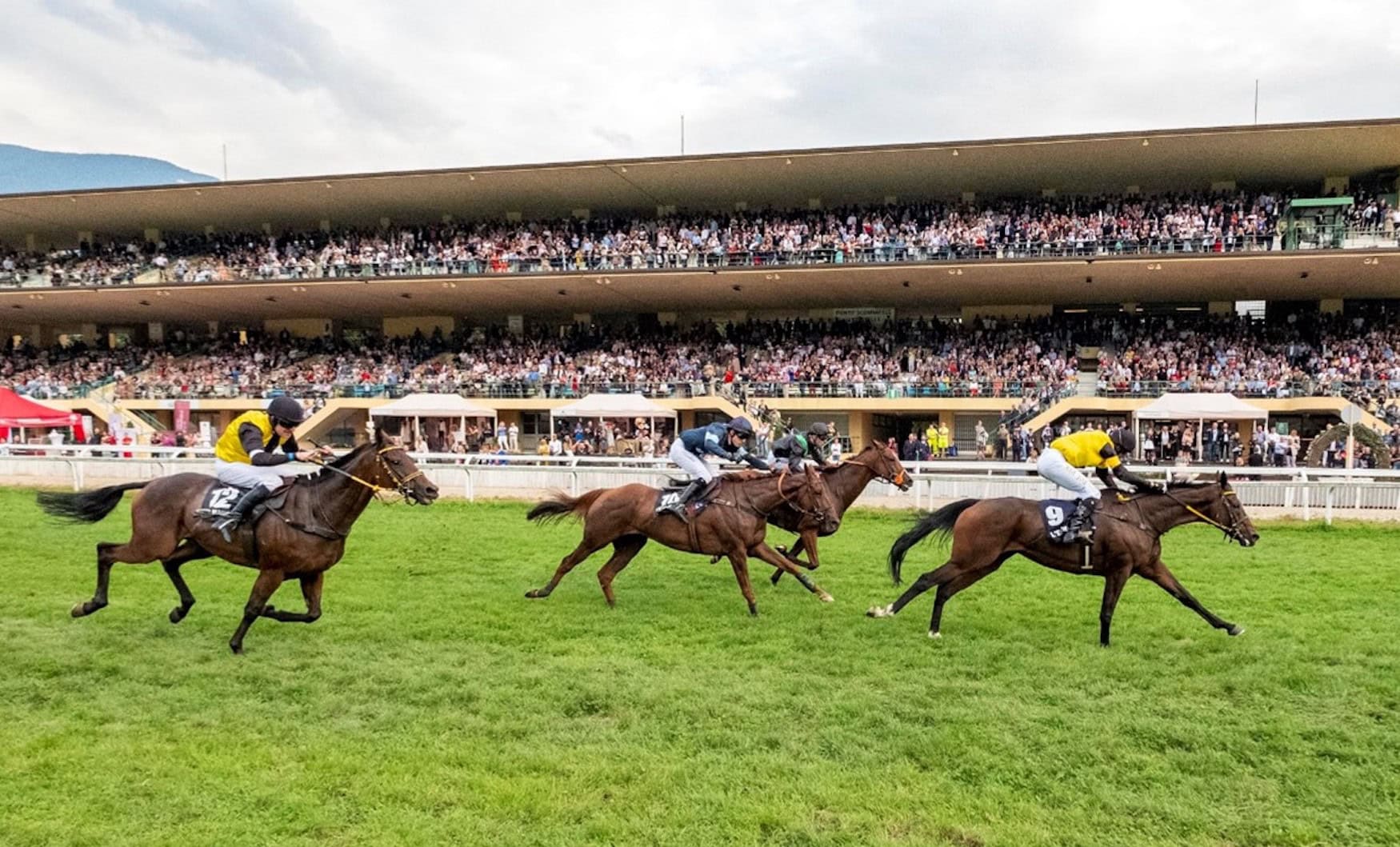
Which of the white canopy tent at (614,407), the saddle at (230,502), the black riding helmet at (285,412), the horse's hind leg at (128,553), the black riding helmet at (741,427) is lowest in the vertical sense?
the horse's hind leg at (128,553)

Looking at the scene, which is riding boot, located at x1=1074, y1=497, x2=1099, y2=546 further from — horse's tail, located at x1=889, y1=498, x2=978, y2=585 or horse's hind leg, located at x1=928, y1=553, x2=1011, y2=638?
horse's tail, located at x1=889, y1=498, x2=978, y2=585

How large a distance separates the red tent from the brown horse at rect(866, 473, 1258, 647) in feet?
61.9

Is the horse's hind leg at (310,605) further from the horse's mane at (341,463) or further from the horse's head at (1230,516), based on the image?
the horse's head at (1230,516)

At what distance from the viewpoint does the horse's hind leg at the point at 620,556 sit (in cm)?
747

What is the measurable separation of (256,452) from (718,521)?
3.46m

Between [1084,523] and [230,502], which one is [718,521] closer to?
[1084,523]

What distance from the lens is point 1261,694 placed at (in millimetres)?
5137

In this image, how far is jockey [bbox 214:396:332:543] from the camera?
5895mm

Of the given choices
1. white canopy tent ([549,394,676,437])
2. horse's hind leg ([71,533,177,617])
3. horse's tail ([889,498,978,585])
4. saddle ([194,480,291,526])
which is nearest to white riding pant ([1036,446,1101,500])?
horse's tail ([889,498,978,585])

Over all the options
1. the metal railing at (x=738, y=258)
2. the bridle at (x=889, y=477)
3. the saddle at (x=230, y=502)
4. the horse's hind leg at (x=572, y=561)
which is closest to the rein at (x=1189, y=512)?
the bridle at (x=889, y=477)

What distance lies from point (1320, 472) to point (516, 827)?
11.9m

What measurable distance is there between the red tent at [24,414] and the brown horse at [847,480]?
17.0 m

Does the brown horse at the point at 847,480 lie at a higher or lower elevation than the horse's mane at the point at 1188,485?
lower

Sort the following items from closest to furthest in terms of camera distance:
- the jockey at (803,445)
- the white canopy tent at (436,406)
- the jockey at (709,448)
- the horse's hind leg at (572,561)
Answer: the horse's hind leg at (572,561), the jockey at (709,448), the jockey at (803,445), the white canopy tent at (436,406)
